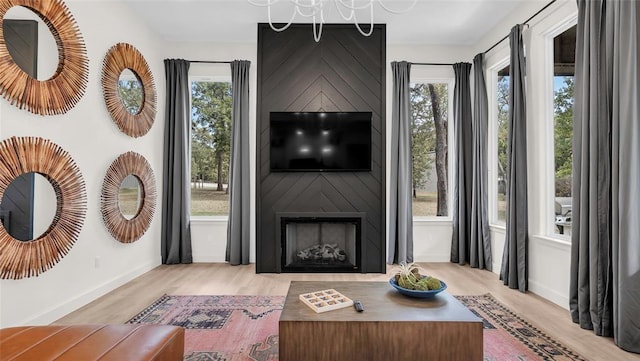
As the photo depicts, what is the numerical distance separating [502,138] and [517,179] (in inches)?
34.7

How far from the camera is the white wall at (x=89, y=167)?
2482mm

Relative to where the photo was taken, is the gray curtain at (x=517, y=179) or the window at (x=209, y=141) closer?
the gray curtain at (x=517, y=179)

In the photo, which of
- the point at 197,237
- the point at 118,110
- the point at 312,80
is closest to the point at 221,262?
the point at 197,237

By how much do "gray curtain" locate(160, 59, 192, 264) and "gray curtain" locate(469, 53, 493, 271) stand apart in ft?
12.4

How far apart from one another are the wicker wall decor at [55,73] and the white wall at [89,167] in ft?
0.27

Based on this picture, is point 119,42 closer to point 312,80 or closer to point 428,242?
point 312,80

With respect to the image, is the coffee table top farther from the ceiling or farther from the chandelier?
the ceiling

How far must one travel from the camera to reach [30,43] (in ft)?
8.45

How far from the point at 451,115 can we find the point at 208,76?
3.49 metres

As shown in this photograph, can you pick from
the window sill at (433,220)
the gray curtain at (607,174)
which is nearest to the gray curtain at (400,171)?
the window sill at (433,220)

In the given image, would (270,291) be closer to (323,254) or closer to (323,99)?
(323,254)

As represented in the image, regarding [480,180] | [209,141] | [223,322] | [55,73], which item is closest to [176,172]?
[209,141]

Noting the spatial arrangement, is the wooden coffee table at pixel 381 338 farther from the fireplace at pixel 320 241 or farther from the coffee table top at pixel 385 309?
the fireplace at pixel 320 241

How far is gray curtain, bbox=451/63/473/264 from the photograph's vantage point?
470 cm
